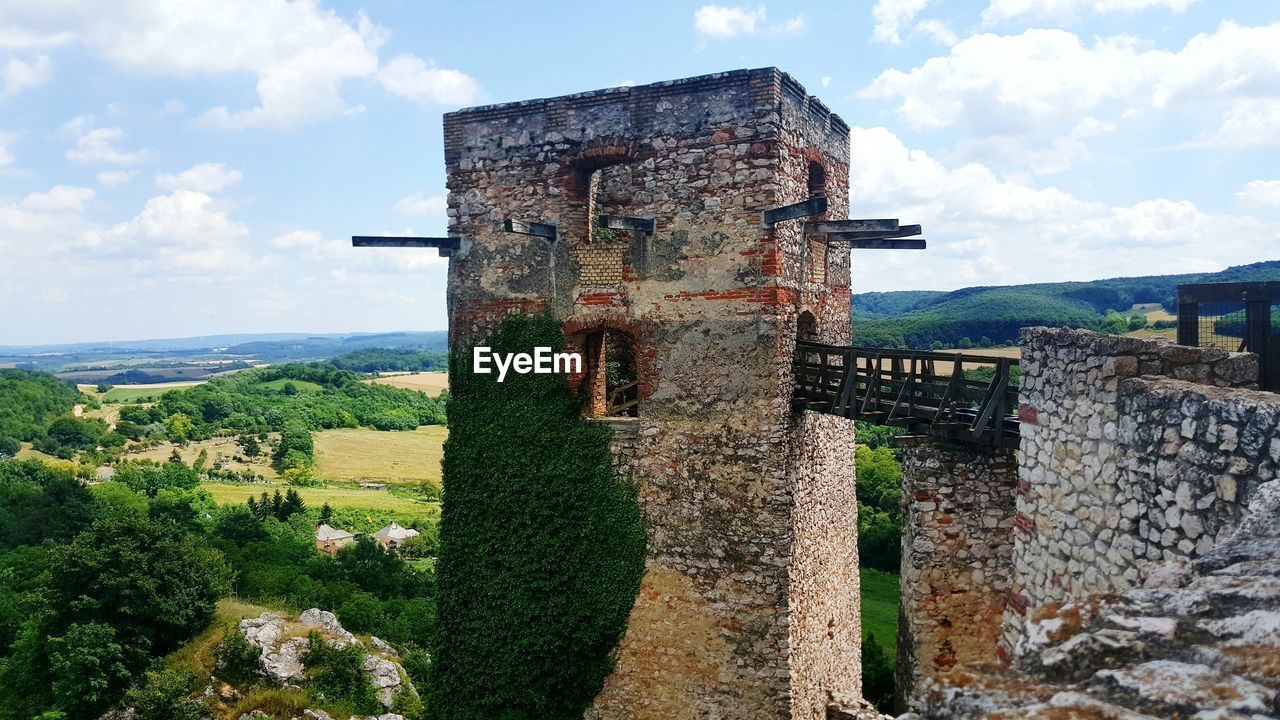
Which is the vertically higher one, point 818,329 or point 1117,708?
point 818,329

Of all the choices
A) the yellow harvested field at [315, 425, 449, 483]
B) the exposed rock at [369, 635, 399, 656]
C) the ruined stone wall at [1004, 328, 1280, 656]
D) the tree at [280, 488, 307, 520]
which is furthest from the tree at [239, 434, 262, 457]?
the ruined stone wall at [1004, 328, 1280, 656]

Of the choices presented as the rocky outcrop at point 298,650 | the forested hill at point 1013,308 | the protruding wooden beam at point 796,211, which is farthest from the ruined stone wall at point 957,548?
the forested hill at point 1013,308

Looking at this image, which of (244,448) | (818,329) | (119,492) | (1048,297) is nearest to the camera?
(818,329)

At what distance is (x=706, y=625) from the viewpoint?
969 cm

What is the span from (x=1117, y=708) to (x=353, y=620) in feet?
85.8

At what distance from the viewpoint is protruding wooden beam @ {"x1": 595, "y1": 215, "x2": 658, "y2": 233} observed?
9555mm

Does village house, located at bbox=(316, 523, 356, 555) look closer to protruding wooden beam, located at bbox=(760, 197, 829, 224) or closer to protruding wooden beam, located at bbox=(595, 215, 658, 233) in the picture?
protruding wooden beam, located at bbox=(595, 215, 658, 233)

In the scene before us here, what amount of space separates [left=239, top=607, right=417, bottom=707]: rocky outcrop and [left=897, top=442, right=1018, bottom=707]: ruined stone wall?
13856 millimetres

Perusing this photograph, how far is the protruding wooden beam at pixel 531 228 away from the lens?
9.66m

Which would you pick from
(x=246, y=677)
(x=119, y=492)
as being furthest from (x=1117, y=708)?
(x=119, y=492)

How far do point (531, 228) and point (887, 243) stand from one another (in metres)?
4.57

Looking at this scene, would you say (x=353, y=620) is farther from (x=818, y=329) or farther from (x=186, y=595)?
(x=818, y=329)

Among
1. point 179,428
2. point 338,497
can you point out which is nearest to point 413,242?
point 338,497

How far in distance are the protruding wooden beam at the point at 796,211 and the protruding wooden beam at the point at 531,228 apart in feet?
8.68
